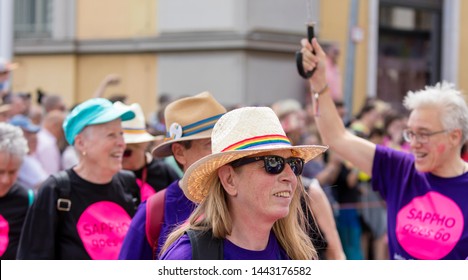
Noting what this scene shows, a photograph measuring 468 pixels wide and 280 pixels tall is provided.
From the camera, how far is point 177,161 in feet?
17.1

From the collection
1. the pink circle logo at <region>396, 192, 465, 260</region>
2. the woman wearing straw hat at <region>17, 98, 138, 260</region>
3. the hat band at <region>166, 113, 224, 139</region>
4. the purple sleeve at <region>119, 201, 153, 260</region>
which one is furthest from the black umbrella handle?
the purple sleeve at <region>119, 201, 153, 260</region>

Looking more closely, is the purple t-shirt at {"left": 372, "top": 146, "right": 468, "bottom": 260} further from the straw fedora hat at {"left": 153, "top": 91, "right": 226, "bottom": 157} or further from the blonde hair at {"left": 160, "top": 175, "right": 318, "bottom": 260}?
the blonde hair at {"left": 160, "top": 175, "right": 318, "bottom": 260}

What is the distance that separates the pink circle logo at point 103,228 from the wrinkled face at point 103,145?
232 millimetres

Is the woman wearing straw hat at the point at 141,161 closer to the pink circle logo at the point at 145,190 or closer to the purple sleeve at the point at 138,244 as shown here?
the pink circle logo at the point at 145,190

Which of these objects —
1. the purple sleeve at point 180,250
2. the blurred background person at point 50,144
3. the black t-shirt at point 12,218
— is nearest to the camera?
the purple sleeve at point 180,250

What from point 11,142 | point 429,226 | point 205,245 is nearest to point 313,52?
point 429,226

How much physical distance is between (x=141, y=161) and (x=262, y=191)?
298 cm

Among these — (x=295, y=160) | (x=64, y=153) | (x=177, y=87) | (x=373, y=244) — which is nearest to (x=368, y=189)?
(x=373, y=244)

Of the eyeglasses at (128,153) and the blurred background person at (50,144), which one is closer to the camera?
the eyeglasses at (128,153)

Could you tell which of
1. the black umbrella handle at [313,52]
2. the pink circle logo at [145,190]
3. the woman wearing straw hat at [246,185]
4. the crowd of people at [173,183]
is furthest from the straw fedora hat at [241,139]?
the pink circle logo at [145,190]

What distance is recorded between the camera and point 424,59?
18453mm

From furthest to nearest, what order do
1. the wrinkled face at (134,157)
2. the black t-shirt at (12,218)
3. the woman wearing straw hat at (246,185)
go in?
the wrinkled face at (134,157) < the black t-shirt at (12,218) < the woman wearing straw hat at (246,185)

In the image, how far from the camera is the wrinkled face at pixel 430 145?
17.9ft

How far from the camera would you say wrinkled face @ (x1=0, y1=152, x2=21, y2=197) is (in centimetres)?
566
